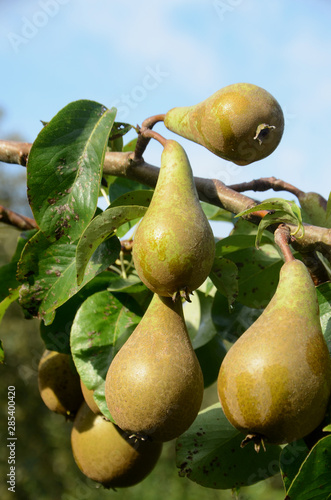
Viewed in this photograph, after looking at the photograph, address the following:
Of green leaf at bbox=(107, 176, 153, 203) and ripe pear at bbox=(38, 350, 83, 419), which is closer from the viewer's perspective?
ripe pear at bbox=(38, 350, 83, 419)

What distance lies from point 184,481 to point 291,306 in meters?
8.48

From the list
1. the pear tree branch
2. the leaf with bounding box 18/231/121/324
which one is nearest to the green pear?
the pear tree branch

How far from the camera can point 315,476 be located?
0.68 metres

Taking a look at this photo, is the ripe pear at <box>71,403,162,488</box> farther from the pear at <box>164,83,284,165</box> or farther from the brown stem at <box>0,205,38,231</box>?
the pear at <box>164,83,284,165</box>

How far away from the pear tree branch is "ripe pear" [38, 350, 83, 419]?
49 cm

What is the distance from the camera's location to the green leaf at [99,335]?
938 millimetres

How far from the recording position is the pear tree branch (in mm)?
820

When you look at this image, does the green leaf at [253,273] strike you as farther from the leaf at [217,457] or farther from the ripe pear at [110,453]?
the ripe pear at [110,453]

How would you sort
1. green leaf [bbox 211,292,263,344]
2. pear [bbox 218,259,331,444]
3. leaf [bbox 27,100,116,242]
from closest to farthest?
pear [bbox 218,259,331,444] < leaf [bbox 27,100,116,242] < green leaf [bbox 211,292,263,344]

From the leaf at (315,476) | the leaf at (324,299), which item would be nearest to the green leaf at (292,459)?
the leaf at (315,476)

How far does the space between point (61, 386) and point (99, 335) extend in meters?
0.33

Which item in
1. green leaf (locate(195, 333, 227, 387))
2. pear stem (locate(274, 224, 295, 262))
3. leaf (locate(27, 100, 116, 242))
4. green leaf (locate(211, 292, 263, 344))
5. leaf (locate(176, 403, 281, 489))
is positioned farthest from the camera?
green leaf (locate(195, 333, 227, 387))

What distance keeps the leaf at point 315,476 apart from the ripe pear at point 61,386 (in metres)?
0.66

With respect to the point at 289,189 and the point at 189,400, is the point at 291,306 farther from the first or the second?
the point at 289,189
